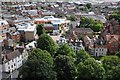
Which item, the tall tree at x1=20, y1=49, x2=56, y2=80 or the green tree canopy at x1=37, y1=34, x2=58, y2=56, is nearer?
the tall tree at x1=20, y1=49, x2=56, y2=80

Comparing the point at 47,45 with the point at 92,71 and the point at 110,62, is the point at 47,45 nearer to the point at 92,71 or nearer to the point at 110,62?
the point at 110,62

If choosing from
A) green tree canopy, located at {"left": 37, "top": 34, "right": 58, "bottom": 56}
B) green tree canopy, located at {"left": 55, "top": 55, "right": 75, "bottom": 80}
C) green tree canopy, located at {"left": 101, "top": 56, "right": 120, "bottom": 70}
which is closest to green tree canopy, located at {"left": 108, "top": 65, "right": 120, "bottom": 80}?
green tree canopy, located at {"left": 101, "top": 56, "right": 120, "bottom": 70}

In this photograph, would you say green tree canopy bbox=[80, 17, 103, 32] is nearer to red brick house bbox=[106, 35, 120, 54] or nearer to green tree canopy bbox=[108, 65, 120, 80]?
red brick house bbox=[106, 35, 120, 54]

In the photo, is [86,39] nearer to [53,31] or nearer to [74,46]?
[74,46]

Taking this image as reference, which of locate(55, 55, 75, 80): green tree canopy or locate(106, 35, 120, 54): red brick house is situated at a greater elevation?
locate(55, 55, 75, 80): green tree canopy

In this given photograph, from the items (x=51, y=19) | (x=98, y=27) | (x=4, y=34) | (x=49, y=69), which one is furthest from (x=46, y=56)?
(x=51, y=19)

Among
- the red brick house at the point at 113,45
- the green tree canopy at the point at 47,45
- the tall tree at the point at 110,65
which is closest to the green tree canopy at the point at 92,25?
the red brick house at the point at 113,45

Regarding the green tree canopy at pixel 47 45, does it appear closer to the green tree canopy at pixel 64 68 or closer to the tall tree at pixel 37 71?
the green tree canopy at pixel 64 68

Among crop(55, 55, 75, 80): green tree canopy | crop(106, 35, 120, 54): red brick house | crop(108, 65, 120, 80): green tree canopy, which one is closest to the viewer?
crop(108, 65, 120, 80): green tree canopy
